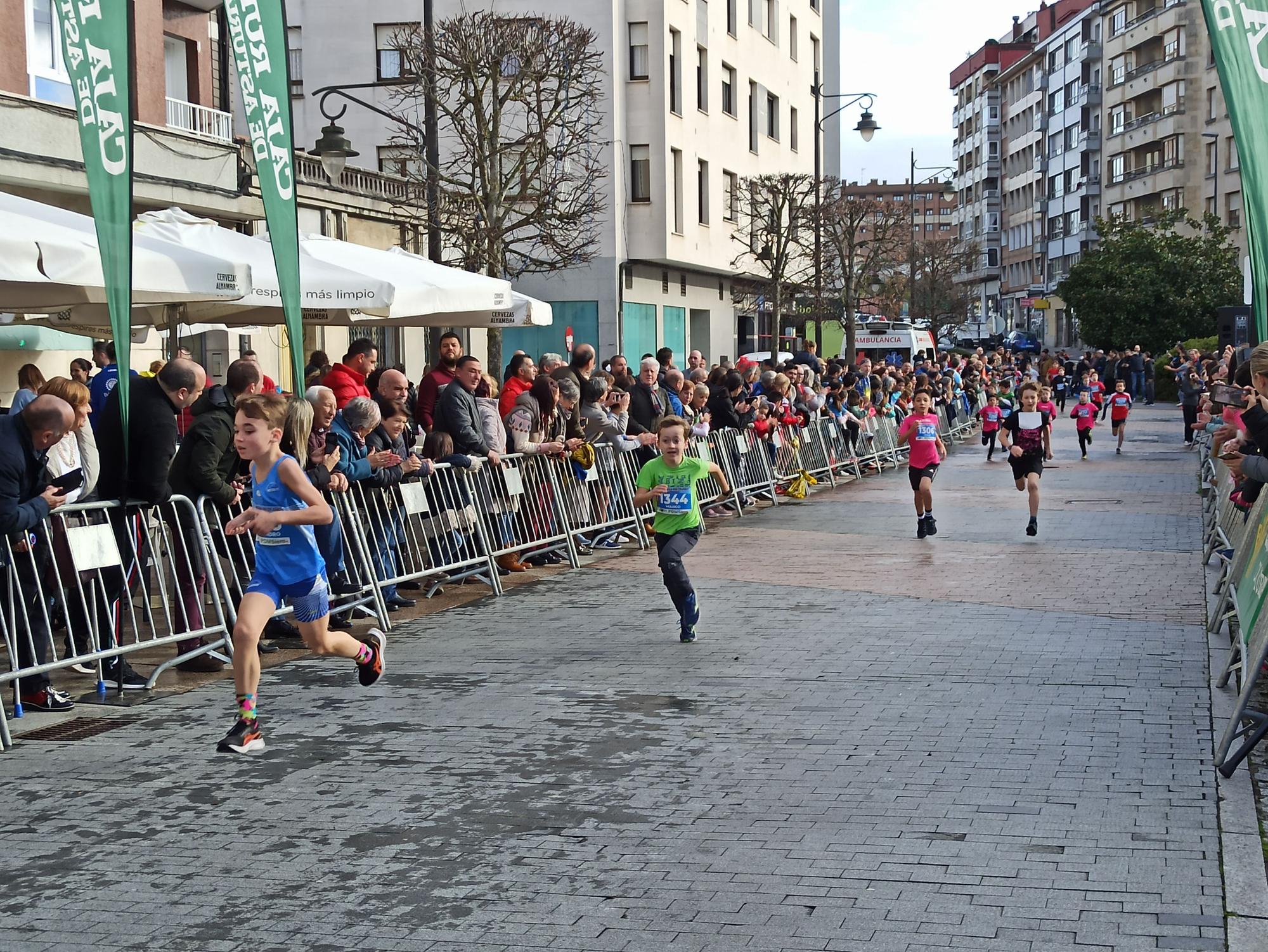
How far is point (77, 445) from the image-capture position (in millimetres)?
10750

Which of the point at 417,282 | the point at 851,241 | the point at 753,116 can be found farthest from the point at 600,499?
the point at 753,116

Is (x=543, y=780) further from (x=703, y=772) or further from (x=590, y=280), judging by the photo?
(x=590, y=280)

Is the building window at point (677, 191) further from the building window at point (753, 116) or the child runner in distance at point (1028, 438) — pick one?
the child runner in distance at point (1028, 438)

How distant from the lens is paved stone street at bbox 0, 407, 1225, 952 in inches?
191

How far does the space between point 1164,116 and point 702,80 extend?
5344cm

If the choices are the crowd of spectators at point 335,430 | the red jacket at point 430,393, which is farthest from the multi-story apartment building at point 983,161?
the red jacket at point 430,393

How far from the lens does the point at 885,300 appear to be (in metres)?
91.1

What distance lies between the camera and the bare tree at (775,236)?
137 ft

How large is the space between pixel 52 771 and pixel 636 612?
5.12 metres

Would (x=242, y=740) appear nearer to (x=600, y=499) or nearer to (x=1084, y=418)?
(x=600, y=499)

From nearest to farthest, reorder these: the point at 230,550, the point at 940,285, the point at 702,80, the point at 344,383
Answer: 1. the point at 230,550
2. the point at 344,383
3. the point at 702,80
4. the point at 940,285

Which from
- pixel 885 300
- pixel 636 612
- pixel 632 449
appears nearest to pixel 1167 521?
pixel 632 449

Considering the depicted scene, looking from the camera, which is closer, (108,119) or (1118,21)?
(108,119)

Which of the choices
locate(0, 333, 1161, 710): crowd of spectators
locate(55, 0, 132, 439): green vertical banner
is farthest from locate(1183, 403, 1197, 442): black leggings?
locate(55, 0, 132, 439): green vertical banner
